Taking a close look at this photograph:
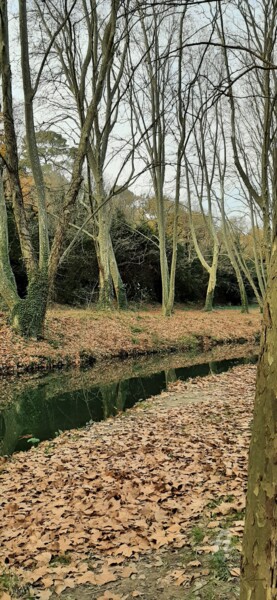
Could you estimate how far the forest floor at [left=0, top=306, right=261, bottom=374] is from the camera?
14875 millimetres

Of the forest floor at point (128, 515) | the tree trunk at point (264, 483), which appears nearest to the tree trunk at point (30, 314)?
the forest floor at point (128, 515)

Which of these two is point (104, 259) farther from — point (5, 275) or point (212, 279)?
point (212, 279)

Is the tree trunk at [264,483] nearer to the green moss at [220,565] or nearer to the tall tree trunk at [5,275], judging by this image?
the green moss at [220,565]

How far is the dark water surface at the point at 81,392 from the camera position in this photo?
9430 mm

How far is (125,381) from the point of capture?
542 inches

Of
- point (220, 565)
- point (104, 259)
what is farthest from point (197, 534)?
point (104, 259)

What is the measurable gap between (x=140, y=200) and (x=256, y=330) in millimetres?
17200

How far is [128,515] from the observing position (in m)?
4.59

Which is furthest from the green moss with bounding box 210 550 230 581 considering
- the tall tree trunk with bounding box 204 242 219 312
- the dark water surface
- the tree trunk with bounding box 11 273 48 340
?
the tall tree trunk with bounding box 204 242 219 312

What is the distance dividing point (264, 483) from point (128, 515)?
3386 millimetres

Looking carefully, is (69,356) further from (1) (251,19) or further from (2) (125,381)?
(1) (251,19)

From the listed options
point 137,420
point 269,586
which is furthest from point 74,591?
point 137,420

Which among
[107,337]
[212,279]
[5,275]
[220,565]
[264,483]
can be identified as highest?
[212,279]

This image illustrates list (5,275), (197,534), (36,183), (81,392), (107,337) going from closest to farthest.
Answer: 1. (197,534)
2. (81,392)
3. (36,183)
4. (5,275)
5. (107,337)
